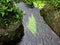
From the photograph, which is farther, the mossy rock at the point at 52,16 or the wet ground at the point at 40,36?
the mossy rock at the point at 52,16

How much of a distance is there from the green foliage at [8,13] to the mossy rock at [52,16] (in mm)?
1570

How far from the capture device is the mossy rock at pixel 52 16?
9277 millimetres

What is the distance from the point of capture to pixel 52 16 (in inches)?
386

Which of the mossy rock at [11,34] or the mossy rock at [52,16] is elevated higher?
the mossy rock at [11,34]

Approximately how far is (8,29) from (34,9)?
10.7ft

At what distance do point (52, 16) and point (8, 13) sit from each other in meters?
2.17

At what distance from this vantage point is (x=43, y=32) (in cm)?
934

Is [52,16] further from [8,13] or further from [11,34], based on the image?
[11,34]

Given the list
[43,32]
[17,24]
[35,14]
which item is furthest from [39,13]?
[17,24]

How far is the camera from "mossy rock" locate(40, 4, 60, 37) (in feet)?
30.4

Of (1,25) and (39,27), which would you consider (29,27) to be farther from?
(1,25)

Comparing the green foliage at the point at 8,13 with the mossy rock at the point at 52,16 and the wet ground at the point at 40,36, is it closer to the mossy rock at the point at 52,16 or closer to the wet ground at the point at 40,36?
the wet ground at the point at 40,36

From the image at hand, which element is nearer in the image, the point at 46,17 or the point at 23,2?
the point at 46,17

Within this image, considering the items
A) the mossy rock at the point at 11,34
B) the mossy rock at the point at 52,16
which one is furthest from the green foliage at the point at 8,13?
the mossy rock at the point at 52,16
